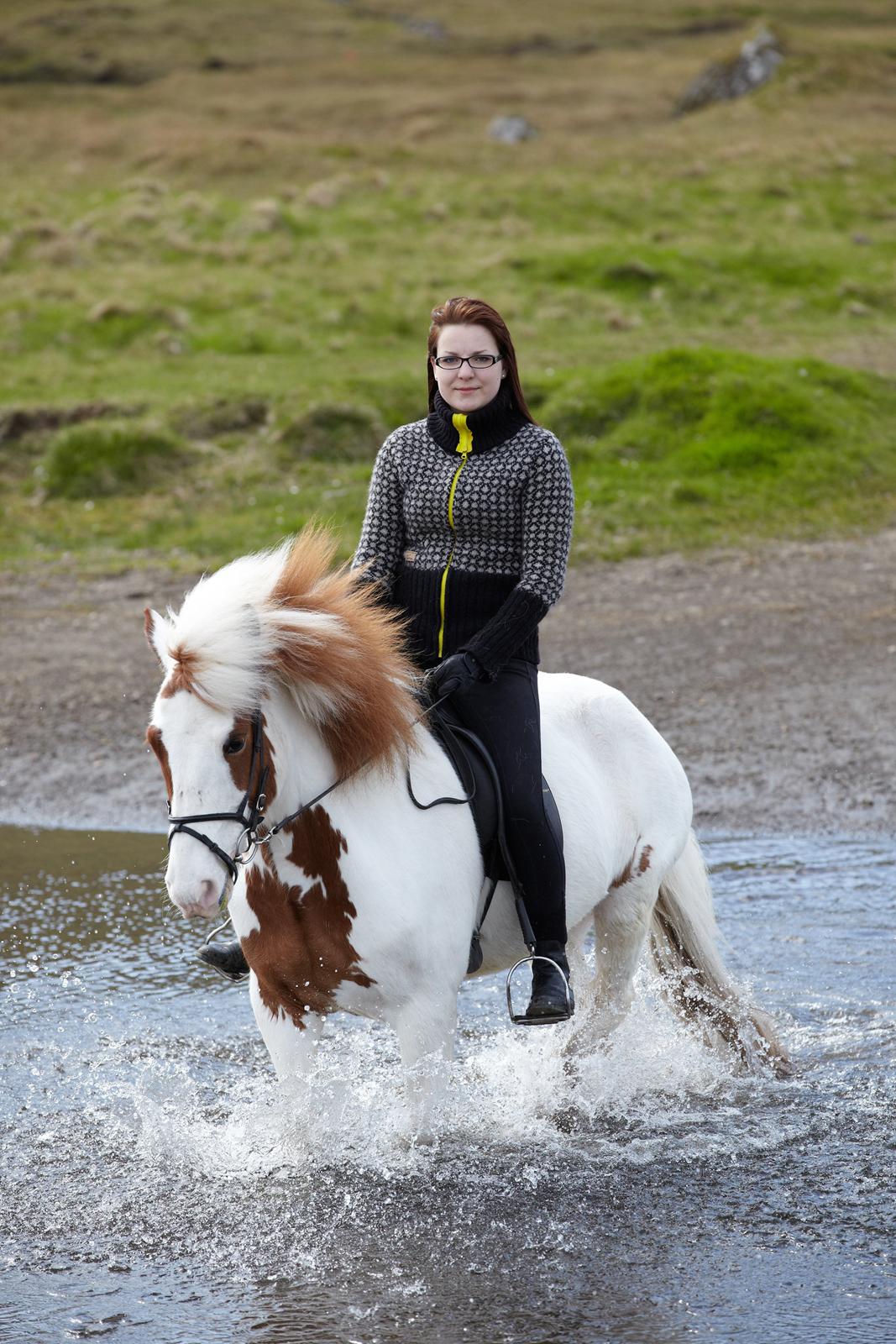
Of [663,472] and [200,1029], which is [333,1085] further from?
[663,472]

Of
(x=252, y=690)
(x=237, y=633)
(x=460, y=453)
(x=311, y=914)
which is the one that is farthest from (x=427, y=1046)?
(x=460, y=453)

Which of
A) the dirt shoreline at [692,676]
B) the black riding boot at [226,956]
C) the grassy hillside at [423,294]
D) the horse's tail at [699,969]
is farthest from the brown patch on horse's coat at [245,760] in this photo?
the grassy hillside at [423,294]

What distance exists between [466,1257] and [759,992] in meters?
2.32

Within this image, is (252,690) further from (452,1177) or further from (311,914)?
(452,1177)

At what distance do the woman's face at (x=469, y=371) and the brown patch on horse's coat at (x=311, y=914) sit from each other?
1402mm

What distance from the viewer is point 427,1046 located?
422 centimetres

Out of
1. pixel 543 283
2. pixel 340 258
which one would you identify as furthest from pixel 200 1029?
pixel 340 258

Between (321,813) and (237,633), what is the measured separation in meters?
0.63

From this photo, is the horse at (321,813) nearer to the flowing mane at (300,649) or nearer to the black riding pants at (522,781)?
the flowing mane at (300,649)

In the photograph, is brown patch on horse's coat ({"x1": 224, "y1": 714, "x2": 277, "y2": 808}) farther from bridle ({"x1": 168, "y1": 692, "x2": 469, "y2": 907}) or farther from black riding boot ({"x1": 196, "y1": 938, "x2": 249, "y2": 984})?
black riding boot ({"x1": 196, "y1": 938, "x2": 249, "y2": 984})

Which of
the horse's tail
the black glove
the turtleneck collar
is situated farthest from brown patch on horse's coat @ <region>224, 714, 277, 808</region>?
the horse's tail

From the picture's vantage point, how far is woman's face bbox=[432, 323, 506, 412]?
4480mm

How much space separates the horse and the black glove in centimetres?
6

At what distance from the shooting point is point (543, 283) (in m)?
22.6
